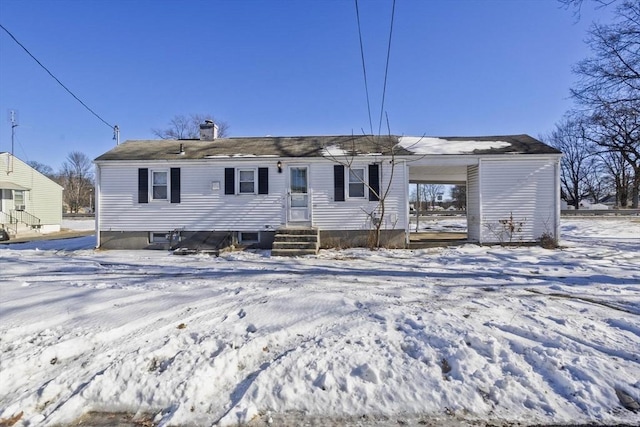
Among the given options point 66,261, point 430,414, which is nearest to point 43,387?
point 430,414

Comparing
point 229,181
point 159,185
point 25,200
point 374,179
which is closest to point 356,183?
point 374,179

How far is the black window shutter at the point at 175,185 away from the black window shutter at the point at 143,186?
915mm

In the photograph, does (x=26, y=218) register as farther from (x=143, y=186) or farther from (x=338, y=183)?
(x=338, y=183)

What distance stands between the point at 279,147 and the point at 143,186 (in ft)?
17.1

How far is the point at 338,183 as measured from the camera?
1233 centimetres

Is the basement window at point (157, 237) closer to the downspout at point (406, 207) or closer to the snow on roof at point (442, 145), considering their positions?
the downspout at point (406, 207)

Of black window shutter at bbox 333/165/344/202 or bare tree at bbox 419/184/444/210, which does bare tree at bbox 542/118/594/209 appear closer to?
bare tree at bbox 419/184/444/210

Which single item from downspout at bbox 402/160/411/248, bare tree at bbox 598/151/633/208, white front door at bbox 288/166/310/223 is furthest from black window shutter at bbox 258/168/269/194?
bare tree at bbox 598/151/633/208

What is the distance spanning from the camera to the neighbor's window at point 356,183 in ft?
40.6

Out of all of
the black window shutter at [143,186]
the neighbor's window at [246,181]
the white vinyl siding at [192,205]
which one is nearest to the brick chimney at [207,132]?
the white vinyl siding at [192,205]

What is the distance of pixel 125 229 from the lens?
12539 mm

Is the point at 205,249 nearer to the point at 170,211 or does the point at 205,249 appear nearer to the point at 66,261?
the point at 170,211

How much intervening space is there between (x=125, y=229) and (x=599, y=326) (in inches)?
530

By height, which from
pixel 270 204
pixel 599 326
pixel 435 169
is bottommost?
pixel 599 326
